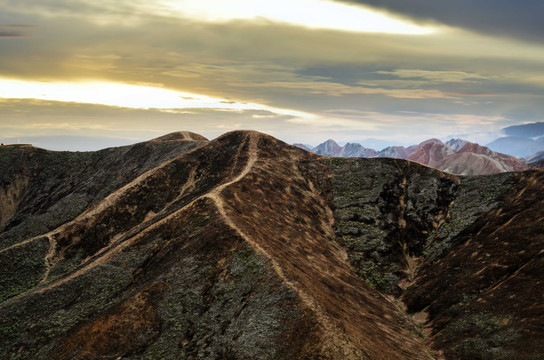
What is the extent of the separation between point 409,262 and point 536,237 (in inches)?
797

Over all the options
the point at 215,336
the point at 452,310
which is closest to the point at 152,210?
the point at 215,336

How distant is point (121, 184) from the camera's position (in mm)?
100000

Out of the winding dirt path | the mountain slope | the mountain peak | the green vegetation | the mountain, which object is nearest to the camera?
the mountain slope

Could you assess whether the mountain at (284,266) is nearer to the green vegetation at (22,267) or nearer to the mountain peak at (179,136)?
the green vegetation at (22,267)

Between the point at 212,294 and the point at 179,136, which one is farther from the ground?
the point at 179,136

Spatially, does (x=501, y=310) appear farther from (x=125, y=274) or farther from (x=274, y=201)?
(x=125, y=274)

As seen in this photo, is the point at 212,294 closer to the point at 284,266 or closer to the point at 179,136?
the point at 284,266

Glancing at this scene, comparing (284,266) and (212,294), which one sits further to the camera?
(284,266)

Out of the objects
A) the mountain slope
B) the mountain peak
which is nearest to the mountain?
the mountain slope

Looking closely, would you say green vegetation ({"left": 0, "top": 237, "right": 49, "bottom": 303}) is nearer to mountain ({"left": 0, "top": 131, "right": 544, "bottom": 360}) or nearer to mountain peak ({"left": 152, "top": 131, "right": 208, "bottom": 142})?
mountain ({"left": 0, "top": 131, "right": 544, "bottom": 360})

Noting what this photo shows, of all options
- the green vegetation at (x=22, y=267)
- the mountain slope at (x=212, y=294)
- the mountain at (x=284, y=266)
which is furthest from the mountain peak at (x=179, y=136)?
the green vegetation at (x=22, y=267)

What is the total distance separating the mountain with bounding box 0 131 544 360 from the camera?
33938 millimetres

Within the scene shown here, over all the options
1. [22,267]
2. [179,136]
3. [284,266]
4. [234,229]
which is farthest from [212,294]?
[179,136]

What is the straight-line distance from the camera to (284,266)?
38.4 m
